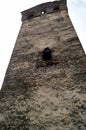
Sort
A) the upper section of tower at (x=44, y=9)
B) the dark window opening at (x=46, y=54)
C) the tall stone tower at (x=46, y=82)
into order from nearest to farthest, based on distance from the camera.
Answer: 1. the tall stone tower at (x=46, y=82)
2. the dark window opening at (x=46, y=54)
3. the upper section of tower at (x=44, y=9)

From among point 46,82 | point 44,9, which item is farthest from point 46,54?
point 44,9

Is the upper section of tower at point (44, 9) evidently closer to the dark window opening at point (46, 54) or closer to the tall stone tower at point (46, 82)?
the tall stone tower at point (46, 82)

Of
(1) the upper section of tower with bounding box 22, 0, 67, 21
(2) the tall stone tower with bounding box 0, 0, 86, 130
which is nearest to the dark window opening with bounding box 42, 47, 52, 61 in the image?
(2) the tall stone tower with bounding box 0, 0, 86, 130

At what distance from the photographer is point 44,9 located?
1127 centimetres

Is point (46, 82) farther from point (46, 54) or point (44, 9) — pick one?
point (44, 9)

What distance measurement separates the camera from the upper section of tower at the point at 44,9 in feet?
36.0

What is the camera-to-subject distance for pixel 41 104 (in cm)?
631

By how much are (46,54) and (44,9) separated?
4.17 m

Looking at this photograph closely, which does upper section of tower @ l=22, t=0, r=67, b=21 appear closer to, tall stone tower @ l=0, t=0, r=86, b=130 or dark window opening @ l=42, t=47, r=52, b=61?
tall stone tower @ l=0, t=0, r=86, b=130

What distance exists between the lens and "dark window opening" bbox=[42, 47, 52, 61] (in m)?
7.82

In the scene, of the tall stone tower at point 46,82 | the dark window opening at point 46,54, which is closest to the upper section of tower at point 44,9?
the tall stone tower at point 46,82

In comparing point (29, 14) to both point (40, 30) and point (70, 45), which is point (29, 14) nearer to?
point (40, 30)

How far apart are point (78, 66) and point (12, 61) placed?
8.84 feet

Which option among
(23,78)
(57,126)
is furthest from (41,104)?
(23,78)
